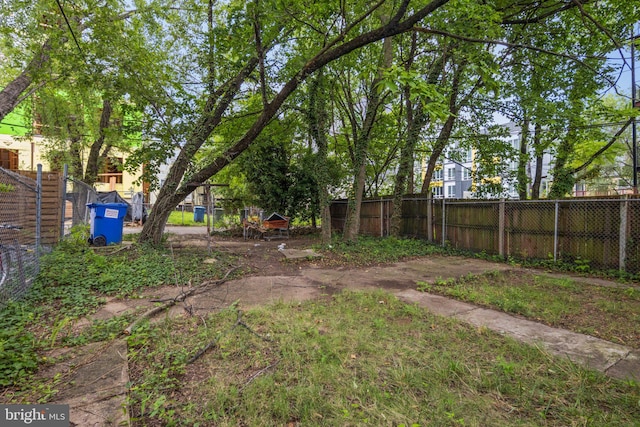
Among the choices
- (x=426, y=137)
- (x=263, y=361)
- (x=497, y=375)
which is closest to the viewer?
(x=497, y=375)

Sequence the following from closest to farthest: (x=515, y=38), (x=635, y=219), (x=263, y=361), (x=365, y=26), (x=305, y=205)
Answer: (x=263, y=361)
(x=635, y=219)
(x=515, y=38)
(x=365, y=26)
(x=305, y=205)

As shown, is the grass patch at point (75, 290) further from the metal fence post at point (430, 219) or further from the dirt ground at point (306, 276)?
the metal fence post at point (430, 219)

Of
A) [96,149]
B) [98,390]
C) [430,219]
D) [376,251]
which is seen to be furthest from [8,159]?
[98,390]

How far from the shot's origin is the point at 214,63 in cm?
834

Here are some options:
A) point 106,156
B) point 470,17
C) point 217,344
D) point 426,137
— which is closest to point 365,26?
point 470,17

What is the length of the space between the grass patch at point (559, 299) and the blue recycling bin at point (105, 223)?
305 inches

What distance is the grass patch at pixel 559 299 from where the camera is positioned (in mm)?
3512

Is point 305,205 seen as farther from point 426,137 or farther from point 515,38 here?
point 515,38

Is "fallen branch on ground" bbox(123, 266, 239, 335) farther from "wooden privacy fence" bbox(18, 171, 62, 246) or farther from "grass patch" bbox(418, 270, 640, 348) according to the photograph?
"wooden privacy fence" bbox(18, 171, 62, 246)

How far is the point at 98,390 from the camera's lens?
218 cm

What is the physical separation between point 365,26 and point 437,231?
6.94m

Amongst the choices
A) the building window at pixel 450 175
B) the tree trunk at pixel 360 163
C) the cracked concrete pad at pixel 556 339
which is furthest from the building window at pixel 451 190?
the cracked concrete pad at pixel 556 339

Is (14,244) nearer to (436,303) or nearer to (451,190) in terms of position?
(436,303)

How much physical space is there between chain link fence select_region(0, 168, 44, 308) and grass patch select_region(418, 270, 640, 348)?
5532 millimetres
